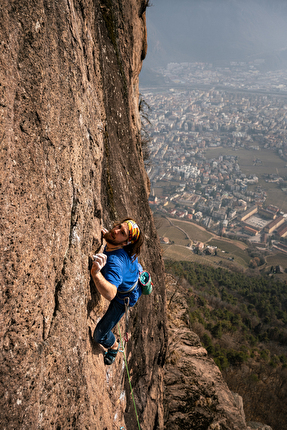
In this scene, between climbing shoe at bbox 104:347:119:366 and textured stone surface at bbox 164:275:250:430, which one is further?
textured stone surface at bbox 164:275:250:430

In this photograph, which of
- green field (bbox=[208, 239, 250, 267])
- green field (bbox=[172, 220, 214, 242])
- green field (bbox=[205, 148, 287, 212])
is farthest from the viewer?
green field (bbox=[205, 148, 287, 212])

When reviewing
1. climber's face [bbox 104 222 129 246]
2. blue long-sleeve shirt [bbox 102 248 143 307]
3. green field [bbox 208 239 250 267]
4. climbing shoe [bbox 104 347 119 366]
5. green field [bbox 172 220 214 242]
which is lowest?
green field [bbox 172 220 214 242]

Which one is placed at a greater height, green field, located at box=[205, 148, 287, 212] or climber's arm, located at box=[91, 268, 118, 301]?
climber's arm, located at box=[91, 268, 118, 301]

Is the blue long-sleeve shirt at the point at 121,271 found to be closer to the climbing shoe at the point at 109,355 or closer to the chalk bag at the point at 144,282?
the chalk bag at the point at 144,282

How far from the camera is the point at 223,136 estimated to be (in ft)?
556

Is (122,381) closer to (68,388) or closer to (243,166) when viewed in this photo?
(68,388)

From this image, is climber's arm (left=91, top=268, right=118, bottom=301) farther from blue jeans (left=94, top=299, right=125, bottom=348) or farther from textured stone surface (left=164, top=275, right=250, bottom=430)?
textured stone surface (left=164, top=275, right=250, bottom=430)

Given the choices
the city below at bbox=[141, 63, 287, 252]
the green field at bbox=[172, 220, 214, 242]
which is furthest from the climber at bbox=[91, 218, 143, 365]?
the green field at bbox=[172, 220, 214, 242]

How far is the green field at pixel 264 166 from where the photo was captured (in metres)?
106

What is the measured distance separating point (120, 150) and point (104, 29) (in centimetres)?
213

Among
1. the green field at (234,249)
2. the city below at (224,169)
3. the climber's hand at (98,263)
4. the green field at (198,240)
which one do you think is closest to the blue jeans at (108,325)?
the climber's hand at (98,263)

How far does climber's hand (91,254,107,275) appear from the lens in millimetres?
2889

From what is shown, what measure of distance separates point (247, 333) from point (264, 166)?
120332 millimetres

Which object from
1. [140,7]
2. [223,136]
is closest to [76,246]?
[140,7]
